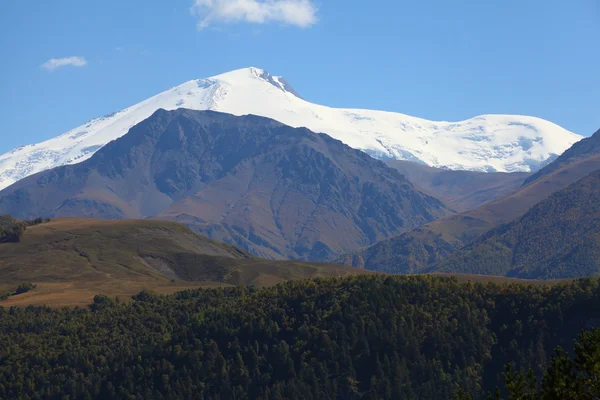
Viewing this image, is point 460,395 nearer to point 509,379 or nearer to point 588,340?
point 509,379

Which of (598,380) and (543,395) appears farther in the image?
(543,395)

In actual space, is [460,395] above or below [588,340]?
below

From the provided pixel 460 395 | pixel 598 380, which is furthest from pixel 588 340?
pixel 460 395

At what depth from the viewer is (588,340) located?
251ft

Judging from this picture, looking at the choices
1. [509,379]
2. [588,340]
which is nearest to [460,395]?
[509,379]

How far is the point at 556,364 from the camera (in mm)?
78125

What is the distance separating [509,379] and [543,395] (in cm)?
391

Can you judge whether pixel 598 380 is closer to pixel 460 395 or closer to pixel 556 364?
pixel 556 364

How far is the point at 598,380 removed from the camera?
246 feet

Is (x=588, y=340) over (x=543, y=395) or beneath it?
over

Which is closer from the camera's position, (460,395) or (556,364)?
(556,364)

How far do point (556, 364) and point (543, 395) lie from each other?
354cm

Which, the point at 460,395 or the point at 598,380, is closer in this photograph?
the point at 598,380

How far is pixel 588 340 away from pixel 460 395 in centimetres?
1302
